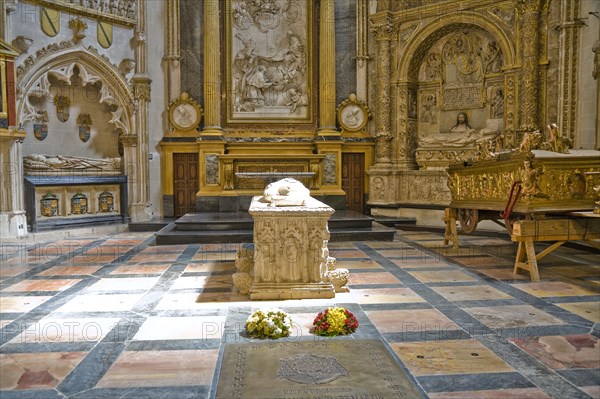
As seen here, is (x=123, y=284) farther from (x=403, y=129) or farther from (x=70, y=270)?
(x=403, y=129)

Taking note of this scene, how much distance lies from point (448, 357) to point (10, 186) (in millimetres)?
9475

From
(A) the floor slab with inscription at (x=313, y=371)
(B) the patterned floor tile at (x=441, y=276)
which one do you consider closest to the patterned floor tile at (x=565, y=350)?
(A) the floor slab with inscription at (x=313, y=371)

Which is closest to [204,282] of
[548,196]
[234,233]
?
[234,233]

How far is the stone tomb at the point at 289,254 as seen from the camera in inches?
201

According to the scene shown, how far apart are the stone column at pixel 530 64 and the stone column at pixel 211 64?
7.29 m

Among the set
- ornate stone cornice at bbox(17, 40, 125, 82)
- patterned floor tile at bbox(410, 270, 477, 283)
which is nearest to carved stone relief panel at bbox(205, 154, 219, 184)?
ornate stone cornice at bbox(17, 40, 125, 82)

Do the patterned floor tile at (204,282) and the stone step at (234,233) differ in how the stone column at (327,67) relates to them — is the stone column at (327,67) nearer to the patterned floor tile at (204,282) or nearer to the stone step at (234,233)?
the stone step at (234,233)

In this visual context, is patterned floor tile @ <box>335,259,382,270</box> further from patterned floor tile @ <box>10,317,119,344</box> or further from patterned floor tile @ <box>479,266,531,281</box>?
patterned floor tile @ <box>10,317,119,344</box>

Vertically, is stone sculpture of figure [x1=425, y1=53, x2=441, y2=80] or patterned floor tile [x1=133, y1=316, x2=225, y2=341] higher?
stone sculpture of figure [x1=425, y1=53, x2=441, y2=80]

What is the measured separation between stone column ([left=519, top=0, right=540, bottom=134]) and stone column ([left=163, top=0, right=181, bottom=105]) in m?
8.42

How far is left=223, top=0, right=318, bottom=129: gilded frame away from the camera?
42.8 feet

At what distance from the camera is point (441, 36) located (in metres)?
12.5

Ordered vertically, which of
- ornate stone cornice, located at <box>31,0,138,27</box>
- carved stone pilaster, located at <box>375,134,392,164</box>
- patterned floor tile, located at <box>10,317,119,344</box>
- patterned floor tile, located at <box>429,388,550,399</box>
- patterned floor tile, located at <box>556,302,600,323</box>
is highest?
ornate stone cornice, located at <box>31,0,138,27</box>

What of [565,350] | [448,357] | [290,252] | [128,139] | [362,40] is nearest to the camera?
[448,357]
